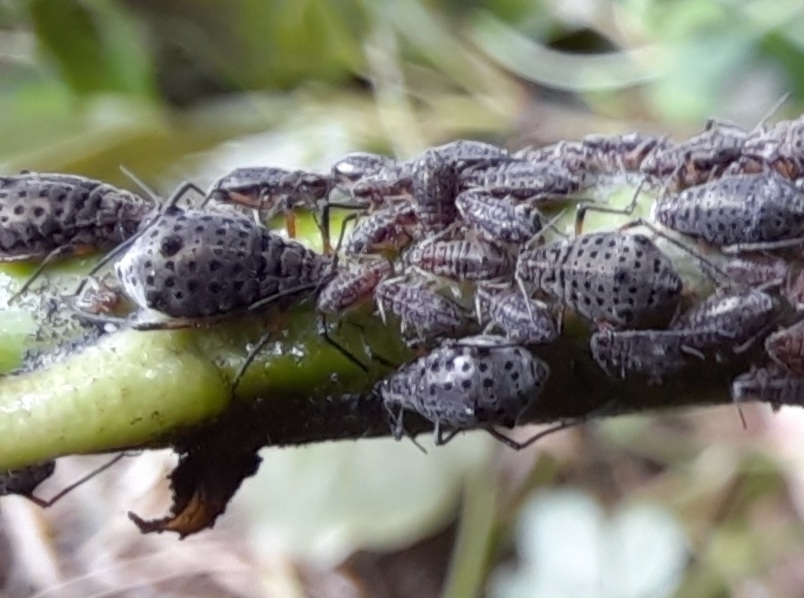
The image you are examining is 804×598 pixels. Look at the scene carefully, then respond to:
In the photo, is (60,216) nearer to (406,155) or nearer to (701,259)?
(701,259)

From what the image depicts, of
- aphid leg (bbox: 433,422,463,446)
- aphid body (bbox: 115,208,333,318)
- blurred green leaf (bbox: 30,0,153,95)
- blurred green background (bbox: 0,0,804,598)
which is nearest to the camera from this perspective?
aphid body (bbox: 115,208,333,318)

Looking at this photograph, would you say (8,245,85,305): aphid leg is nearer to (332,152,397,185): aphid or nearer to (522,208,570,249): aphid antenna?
(332,152,397,185): aphid

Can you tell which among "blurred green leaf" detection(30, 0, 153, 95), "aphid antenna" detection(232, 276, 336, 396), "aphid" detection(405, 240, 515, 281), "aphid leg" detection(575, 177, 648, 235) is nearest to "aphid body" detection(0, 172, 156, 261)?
"aphid antenna" detection(232, 276, 336, 396)

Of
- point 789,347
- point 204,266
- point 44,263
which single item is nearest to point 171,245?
point 204,266

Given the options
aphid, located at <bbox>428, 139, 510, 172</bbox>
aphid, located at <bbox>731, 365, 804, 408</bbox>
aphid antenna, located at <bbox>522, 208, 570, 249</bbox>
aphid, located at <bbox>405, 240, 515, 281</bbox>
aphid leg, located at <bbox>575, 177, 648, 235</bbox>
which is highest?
aphid, located at <bbox>428, 139, 510, 172</bbox>

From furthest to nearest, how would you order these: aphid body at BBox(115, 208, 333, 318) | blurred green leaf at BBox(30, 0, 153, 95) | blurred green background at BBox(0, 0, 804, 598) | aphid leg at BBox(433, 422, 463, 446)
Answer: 1. blurred green leaf at BBox(30, 0, 153, 95)
2. blurred green background at BBox(0, 0, 804, 598)
3. aphid leg at BBox(433, 422, 463, 446)
4. aphid body at BBox(115, 208, 333, 318)

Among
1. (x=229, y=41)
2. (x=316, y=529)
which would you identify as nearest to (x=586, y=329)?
(x=316, y=529)

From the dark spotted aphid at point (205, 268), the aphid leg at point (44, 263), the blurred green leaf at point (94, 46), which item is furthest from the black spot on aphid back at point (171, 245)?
the blurred green leaf at point (94, 46)
